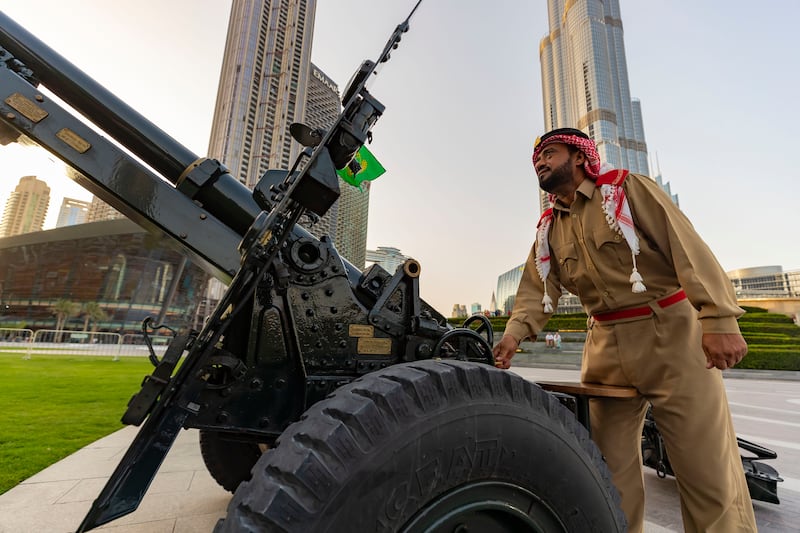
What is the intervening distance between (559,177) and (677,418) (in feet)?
4.06

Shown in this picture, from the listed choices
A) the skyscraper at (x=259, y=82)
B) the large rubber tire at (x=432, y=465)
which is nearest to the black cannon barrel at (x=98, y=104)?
the large rubber tire at (x=432, y=465)

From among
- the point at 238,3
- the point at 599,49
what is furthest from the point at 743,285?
the point at 238,3

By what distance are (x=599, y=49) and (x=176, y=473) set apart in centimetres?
7346

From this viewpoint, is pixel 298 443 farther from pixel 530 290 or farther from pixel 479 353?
pixel 530 290

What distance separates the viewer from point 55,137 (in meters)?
1.64

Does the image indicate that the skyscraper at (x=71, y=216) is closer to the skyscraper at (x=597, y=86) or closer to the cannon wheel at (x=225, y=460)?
the cannon wheel at (x=225, y=460)

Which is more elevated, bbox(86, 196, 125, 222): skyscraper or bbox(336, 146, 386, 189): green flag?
bbox(86, 196, 125, 222): skyscraper

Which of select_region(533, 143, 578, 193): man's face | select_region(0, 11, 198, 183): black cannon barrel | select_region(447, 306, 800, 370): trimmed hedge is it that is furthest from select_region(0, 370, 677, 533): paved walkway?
select_region(447, 306, 800, 370): trimmed hedge

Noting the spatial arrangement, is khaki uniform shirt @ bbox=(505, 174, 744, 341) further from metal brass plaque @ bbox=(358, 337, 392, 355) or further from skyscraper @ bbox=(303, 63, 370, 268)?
skyscraper @ bbox=(303, 63, 370, 268)

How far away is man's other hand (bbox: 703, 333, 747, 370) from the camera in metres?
1.42

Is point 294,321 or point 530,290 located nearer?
point 294,321

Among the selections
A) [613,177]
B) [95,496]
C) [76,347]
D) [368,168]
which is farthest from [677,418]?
[76,347]

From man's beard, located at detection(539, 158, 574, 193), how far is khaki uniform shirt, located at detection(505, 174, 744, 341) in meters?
0.09

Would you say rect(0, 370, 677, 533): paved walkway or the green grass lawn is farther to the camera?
the green grass lawn
